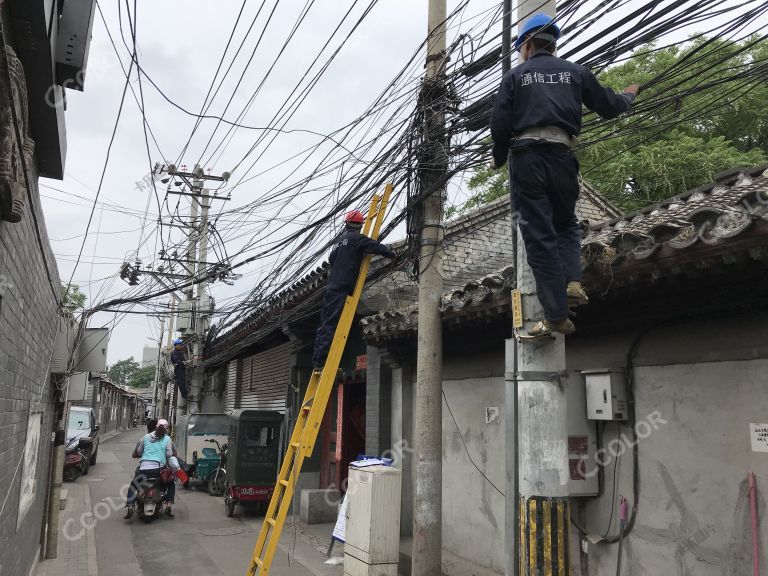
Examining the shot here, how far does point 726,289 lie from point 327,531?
788 cm

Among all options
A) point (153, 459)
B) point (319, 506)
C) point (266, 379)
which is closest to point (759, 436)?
point (319, 506)

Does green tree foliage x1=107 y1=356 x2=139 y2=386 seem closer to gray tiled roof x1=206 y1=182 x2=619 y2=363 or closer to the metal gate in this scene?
the metal gate

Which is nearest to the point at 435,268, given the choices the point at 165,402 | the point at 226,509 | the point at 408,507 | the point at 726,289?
the point at 726,289

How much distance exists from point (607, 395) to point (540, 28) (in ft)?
11.1

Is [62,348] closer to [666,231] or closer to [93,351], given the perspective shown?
[93,351]

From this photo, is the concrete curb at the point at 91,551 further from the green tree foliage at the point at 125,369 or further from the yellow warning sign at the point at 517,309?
the green tree foliage at the point at 125,369

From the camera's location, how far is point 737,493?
181 inches

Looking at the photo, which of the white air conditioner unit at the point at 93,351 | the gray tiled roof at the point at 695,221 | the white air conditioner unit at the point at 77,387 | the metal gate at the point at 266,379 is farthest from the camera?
the metal gate at the point at 266,379

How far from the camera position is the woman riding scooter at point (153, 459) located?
439 inches

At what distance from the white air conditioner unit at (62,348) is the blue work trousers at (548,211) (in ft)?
→ 22.8

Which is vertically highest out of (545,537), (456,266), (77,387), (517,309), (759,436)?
(456,266)

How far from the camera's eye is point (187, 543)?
9.62 metres

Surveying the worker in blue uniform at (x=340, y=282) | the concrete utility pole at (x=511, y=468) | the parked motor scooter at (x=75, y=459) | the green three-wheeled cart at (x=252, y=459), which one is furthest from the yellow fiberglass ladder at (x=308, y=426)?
the parked motor scooter at (x=75, y=459)

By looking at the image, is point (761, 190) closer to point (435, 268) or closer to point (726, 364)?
point (726, 364)
